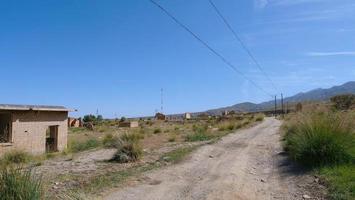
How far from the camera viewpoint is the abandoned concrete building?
78.9 feet

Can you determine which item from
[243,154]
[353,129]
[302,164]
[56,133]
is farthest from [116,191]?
[56,133]

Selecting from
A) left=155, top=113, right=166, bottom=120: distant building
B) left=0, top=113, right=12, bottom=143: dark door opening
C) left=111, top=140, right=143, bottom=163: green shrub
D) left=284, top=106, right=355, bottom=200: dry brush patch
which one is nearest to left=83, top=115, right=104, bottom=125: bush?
left=155, top=113, right=166, bottom=120: distant building

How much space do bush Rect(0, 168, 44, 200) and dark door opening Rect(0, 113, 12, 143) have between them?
1821 cm

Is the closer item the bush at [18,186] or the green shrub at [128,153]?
the bush at [18,186]

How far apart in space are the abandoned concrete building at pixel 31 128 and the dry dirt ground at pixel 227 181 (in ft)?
38.5

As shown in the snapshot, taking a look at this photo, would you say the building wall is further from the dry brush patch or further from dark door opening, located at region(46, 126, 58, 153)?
the dry brush patch

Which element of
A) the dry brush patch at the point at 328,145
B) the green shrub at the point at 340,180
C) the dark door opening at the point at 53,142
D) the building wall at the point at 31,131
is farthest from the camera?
the dark door opening at the point at 53,142

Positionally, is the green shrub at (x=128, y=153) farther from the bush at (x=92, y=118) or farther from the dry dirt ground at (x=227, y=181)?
the bush at (x=92, y=118)

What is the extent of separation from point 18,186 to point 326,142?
8.68 metres

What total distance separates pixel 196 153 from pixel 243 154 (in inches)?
76.8

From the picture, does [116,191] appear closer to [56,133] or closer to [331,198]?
[331,198]

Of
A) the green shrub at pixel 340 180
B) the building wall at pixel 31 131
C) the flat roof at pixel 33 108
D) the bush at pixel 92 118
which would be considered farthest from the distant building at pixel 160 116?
the green shrub at pixel 340 180

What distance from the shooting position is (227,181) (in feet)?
36.9

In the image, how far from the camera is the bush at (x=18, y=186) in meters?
6.52
